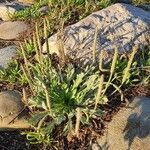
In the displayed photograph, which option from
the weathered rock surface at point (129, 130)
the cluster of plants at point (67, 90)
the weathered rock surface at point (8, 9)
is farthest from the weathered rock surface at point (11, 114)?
the weathered rock surface at point (8, 9)

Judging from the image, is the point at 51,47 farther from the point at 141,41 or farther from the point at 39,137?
the point at 39,137

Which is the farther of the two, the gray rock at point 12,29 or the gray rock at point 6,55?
the gray rock at point 12,29

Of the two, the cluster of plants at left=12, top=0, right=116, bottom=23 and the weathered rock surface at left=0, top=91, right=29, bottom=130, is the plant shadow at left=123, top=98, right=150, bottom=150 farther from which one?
the cluster of plants at left=12, top=0, right=116, bottom=23

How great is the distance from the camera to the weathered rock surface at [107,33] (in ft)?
19.0

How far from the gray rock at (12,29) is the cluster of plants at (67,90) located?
147cm

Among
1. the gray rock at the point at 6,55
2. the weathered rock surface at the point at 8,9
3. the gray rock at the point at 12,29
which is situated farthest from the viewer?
the weathered rock surface at the point at 8,9

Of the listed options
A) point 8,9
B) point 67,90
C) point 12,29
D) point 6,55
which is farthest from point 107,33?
point 8,9

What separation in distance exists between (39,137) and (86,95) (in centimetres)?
80

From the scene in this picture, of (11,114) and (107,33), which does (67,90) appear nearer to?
(11,114)

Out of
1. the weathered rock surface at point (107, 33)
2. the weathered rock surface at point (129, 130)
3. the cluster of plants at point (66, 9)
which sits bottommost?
the weathered rock surface at point (129, 130)

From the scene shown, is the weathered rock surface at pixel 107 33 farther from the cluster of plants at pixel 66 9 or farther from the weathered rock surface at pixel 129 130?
the weathered rock surface at pixel 129 130

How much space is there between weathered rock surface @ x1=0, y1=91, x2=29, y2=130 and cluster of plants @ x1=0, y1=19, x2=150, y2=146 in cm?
14

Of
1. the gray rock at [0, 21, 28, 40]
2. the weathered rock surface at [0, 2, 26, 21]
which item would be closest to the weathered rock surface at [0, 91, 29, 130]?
the gray rock at [0, 21, 28, 40]

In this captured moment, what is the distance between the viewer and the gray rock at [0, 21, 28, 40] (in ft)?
22.9
